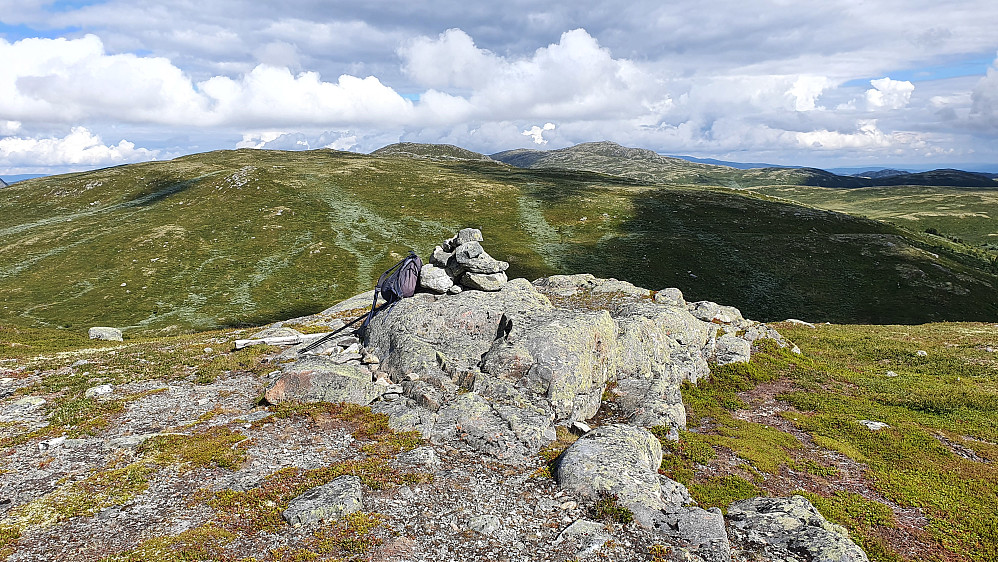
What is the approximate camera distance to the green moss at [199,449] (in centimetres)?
1800

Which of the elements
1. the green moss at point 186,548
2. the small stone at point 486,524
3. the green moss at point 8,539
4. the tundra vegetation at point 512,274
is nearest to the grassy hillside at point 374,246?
the tundra vegetation at point 512,274

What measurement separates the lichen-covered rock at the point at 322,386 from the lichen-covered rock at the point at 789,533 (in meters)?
17.3

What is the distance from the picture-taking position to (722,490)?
17.7m

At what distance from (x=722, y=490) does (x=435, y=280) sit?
71.1 ft

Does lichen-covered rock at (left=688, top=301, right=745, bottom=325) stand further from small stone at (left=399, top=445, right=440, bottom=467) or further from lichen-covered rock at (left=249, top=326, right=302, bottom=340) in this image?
lichen-covered rock at (left=249, top=326, right=302, bottom=340)

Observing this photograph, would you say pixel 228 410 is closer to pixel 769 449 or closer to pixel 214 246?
pixel 769 449

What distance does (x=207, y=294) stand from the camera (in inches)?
2773

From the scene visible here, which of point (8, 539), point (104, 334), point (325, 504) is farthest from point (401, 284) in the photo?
point (104, 334)

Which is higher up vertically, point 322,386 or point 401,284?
point 401,284

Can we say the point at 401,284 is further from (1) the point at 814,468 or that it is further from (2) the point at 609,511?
(1) the point at 814,468

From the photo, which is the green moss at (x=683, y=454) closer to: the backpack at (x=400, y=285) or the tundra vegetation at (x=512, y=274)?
the tundra vegetation at (x=512, y=274)

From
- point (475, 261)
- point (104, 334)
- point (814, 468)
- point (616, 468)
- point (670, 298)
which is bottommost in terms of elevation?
point (104, 334)

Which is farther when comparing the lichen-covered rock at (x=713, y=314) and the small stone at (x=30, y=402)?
the lichen-covered rock at (x=713, y=314)

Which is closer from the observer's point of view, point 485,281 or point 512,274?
point 485,281
